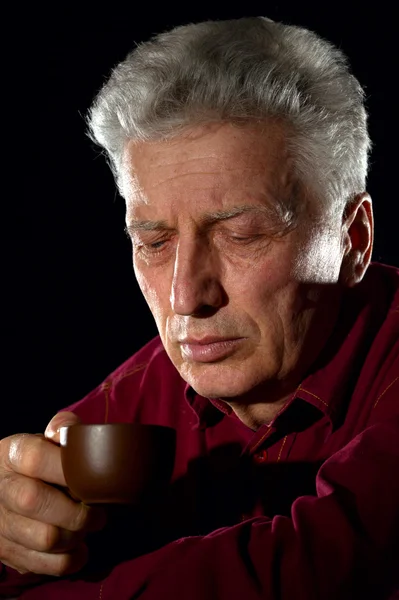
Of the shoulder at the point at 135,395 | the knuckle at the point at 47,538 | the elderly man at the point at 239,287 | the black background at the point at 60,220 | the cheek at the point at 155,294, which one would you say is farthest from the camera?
the black background at the point at 60,220

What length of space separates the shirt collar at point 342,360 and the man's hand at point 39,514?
1.91 ft

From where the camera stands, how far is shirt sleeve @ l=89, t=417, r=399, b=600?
4.48 ft

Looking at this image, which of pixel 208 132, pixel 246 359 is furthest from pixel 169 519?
pixel 208 132

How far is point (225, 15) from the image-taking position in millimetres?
3232

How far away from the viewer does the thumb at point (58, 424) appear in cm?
176

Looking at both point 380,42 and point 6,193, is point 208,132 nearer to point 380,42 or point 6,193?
point 380,42

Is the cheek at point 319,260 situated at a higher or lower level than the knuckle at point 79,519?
higher

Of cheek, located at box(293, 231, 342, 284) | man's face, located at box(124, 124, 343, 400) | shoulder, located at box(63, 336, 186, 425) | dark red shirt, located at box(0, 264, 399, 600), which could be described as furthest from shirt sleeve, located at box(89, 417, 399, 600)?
shoulder, located at box(63, 336, 186, 425)

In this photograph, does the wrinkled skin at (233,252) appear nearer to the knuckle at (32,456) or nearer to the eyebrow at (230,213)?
the eyebrow at (230,213)

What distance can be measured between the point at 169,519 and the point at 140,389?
1.31 feet

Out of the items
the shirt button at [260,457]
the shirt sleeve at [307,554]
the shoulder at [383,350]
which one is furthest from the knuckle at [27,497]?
the shoulder at [383,350]

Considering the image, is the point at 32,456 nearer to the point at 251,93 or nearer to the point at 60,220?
the point at 251,93

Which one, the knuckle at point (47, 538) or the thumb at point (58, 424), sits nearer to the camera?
the knuckle at point (47, 538)

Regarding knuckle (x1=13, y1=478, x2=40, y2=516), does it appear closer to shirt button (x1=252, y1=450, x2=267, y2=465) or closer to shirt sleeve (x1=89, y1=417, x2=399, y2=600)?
shirt sleeve (x1=89, y1=417, x2=399, y2=600)
